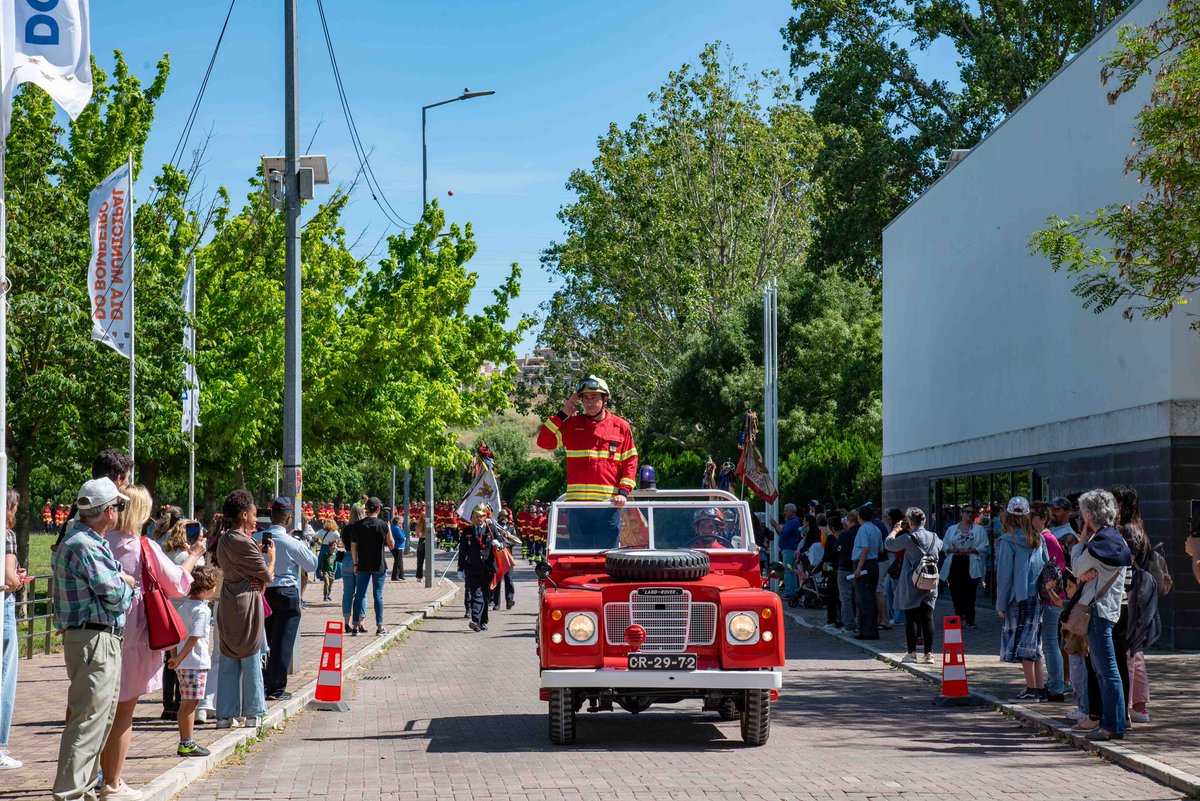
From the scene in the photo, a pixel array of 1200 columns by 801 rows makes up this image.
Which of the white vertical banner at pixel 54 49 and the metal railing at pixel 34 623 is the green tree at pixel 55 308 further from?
the white vertical banner at pixel 54 49

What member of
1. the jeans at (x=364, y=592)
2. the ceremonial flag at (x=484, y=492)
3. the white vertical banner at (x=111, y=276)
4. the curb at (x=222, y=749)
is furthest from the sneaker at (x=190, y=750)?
the ceremonial flag at (x=484, y=492)

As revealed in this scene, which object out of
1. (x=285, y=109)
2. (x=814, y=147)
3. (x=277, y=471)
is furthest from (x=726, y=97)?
(x=285, y=109)

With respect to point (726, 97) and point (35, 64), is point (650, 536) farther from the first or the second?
point (726, 97)

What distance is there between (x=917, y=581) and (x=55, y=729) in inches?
365

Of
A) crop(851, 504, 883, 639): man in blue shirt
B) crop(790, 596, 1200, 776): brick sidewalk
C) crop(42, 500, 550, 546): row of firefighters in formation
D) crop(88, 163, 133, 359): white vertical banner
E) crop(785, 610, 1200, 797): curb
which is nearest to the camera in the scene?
crop(785, 610, 1200, 797): curb

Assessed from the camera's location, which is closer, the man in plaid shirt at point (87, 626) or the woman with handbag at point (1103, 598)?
the man in plaid shirt at point (87, 626)

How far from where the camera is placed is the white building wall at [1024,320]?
19.7m

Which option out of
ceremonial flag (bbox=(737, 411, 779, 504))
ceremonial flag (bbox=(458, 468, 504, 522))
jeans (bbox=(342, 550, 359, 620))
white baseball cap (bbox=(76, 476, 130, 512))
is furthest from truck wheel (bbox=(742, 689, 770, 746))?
ceremonial flag (bbox=(737, 411, 779, 504))

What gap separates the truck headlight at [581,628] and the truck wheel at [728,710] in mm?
1862

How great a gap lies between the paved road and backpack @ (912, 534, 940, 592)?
1281mm

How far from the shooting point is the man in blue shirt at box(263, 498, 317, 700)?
13406 mm

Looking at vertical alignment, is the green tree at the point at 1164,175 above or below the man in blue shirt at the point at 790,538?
above

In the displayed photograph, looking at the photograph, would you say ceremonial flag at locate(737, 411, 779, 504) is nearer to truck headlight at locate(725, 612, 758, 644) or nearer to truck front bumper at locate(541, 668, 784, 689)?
truck headlight at locate(725, 612, 758, 644)

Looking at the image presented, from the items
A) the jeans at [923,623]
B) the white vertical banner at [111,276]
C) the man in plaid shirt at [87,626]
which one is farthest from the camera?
the white vertical banner at [111,276]
